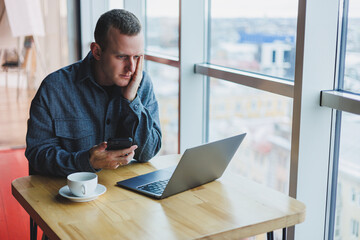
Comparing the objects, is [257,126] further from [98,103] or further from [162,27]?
[162,27]

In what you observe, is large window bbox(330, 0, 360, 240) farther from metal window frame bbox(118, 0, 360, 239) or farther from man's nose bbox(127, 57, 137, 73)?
man's nose bbox(127, 57, 137, 73)

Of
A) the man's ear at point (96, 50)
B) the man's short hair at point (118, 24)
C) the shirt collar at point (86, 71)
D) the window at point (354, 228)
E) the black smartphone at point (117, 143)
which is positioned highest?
the man's short hair at point (118, 24)

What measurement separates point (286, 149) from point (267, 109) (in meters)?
0.24

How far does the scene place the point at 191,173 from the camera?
152cm

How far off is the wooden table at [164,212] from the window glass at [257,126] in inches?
22.6

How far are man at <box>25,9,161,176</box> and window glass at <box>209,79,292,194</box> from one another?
0.62 metres

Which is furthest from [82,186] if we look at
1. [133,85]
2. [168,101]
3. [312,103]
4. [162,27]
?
[162,27]

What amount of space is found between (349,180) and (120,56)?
3.41ft

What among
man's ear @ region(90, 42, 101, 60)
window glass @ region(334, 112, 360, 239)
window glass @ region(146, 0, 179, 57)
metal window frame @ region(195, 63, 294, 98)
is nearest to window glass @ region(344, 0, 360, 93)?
window glass @ region(334, 112, 360, 239)

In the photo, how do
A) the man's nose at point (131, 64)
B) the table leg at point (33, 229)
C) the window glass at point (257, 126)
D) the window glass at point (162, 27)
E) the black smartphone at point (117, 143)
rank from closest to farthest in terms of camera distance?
1. the black smartphone at point (117, 143)
2. the table leg at point (33, 229)
3. the man's nose at point (131, 64)
4. the window glass at point (257, 126)
5. the window glass at point (162, 27)

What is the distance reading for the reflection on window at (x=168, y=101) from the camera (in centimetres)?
329

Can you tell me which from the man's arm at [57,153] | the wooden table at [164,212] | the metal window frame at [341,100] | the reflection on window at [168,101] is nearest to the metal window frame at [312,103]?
the metal window frame at [341,100]

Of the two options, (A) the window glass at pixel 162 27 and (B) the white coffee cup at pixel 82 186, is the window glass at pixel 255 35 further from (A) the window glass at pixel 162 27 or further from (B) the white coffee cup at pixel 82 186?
(B) the white coffee cup at pixel 82 186

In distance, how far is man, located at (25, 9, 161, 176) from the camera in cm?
175
